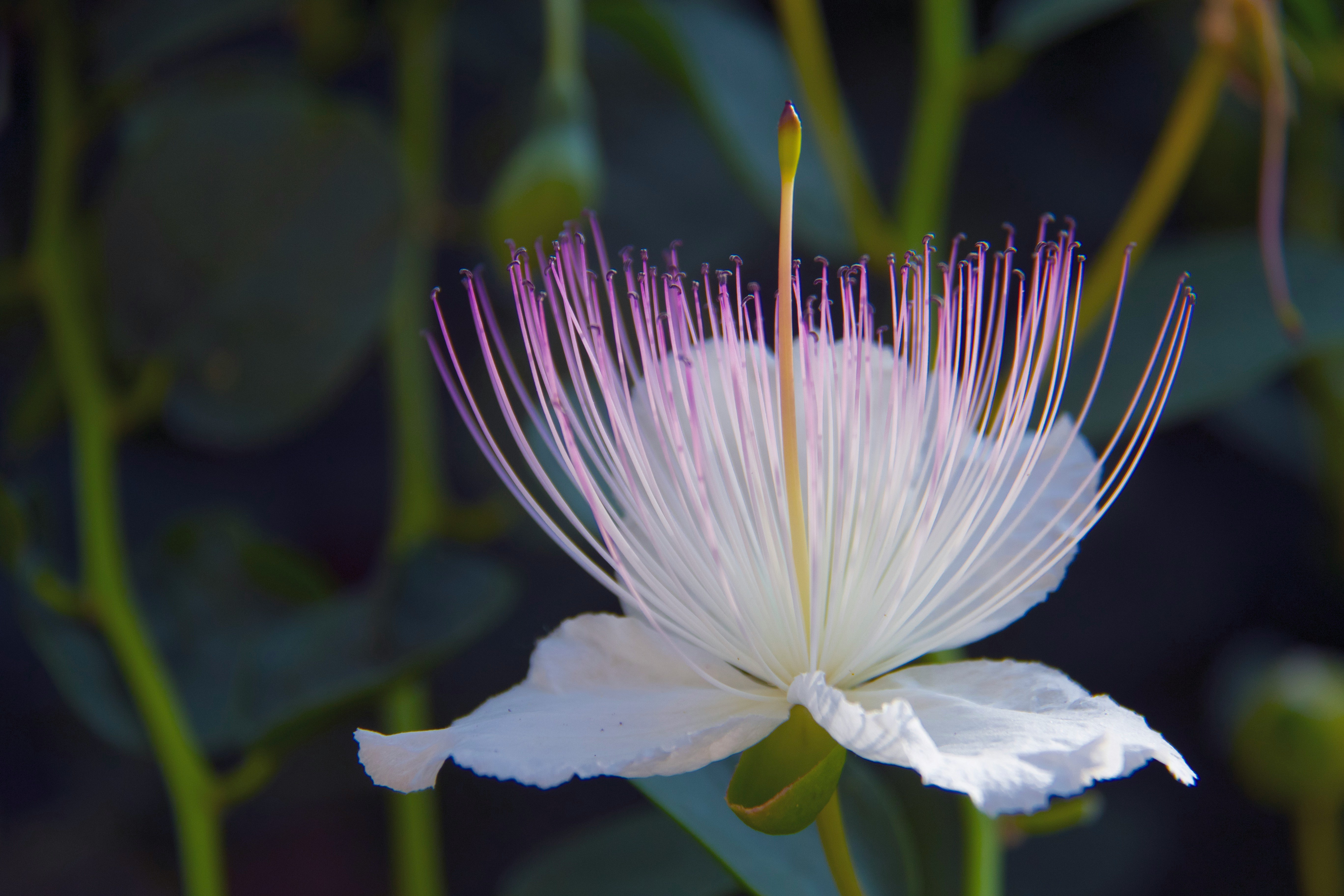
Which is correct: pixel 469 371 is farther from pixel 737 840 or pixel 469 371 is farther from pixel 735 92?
Answer: pixel 737 840

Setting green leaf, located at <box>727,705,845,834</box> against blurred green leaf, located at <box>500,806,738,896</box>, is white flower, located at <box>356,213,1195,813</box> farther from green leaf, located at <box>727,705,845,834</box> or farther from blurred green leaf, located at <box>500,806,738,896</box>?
blurred green leaf, located at <box>500,806,738,896</box>

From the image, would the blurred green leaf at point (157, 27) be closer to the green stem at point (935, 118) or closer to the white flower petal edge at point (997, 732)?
the green stem at point (935, 118)

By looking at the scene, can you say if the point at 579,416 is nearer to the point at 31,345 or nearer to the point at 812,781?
the point at 812,781

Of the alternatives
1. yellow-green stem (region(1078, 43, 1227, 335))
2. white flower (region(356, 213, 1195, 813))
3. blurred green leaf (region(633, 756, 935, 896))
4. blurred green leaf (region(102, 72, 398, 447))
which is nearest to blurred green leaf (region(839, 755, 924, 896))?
blurred green leaf (region(633, 756, 935, 896))

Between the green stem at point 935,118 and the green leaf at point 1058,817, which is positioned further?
the green stem at point 935,118

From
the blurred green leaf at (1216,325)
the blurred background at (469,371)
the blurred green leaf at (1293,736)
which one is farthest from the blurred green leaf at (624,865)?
the blurred green leaf at (1293,736)

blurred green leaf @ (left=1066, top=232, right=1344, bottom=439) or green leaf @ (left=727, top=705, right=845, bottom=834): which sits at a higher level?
blurred green leaf @ (left=1066, top=232, right=1344, bottom=439)

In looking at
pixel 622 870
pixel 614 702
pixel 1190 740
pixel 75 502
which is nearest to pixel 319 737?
pixel 75 502
